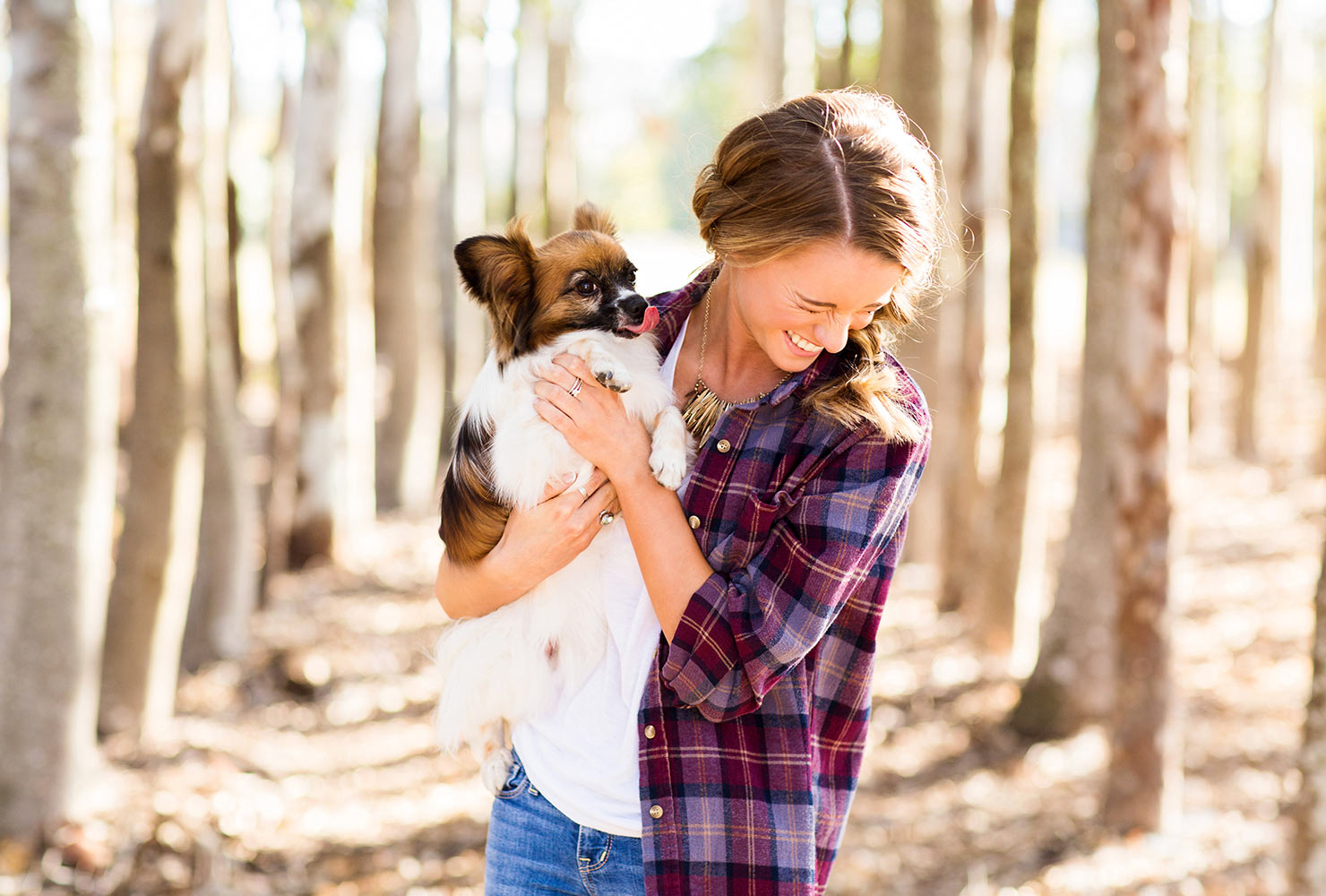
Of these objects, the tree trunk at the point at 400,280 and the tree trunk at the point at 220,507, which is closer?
the tree trunk at the point at 220,507

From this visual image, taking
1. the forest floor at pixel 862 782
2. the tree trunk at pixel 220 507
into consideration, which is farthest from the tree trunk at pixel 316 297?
the tree trunk at pixel 220 507

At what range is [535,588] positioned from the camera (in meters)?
2.64

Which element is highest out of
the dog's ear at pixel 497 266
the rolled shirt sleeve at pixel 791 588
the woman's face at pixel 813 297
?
the dog's ear at pixel 497 266

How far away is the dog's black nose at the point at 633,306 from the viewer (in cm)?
281

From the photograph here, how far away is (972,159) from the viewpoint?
27.2 ft

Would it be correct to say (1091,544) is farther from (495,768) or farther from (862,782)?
(495,768)

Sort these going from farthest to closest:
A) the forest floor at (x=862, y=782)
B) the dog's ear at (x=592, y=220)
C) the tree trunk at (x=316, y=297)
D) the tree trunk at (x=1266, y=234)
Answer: the tree trunk at (x=1266, y=234) < the tree trunk at (x=316, y=297) < the forest floor at (x=862, y=782) < the dog's ear at (x=592, y=220)

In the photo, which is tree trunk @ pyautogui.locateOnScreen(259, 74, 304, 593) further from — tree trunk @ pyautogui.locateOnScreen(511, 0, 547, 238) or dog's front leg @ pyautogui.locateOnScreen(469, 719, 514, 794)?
dog's front leg @ pyautogui.locateOnScreen(469, 719, 514, 794)

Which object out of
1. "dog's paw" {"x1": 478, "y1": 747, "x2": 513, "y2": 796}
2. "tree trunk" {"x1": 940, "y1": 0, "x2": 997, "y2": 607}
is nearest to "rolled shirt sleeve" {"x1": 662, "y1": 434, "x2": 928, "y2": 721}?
"dog's paw" {"x1": 478, "y1": 747, "x2": 513, "y2": 796}

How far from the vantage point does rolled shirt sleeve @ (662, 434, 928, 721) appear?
75.2 inches

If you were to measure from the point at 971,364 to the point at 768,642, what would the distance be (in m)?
7.04

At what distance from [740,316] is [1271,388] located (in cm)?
1867

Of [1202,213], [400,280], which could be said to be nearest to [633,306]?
[400,280]

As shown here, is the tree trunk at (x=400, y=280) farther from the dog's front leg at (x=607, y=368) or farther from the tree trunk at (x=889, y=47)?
the dog's front leg at (x=607, y=368)
